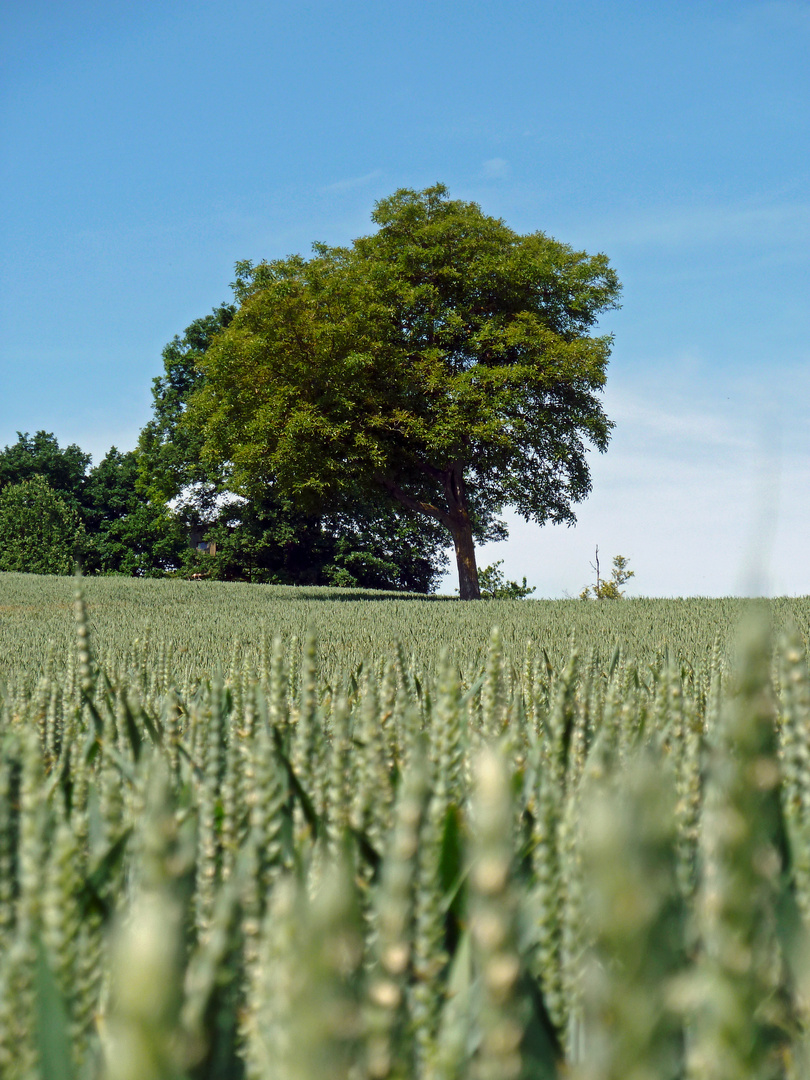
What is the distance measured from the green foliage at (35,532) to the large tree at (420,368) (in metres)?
17.7

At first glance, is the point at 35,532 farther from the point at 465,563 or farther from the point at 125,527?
the point at 465,563

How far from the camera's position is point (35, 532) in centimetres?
4447

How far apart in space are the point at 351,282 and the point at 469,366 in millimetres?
4733

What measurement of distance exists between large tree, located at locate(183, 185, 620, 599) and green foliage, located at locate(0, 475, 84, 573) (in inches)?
698

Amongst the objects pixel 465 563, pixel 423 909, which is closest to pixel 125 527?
pixel 465 563

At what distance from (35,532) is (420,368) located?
2625cm

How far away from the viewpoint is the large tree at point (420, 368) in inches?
1013

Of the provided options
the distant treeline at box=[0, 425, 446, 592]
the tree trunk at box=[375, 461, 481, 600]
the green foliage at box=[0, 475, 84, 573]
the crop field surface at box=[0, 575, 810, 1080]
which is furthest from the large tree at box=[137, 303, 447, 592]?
the crop field surface at box=[0, 575, 810, 1080]

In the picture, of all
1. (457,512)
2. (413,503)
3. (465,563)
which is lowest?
(465,563)

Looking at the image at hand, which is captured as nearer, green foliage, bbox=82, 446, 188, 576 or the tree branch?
the tree branch

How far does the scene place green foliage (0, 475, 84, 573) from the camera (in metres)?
43.8

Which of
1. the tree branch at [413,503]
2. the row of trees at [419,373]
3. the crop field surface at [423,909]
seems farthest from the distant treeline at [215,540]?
the crop field surface at [423,909]

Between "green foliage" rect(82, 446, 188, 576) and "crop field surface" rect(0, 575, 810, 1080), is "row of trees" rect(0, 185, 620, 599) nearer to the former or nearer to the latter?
"green foliage" rect(82, 446, 188, 576)

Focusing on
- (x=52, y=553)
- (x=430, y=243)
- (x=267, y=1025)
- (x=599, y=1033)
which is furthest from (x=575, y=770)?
(x=52, y=553)
